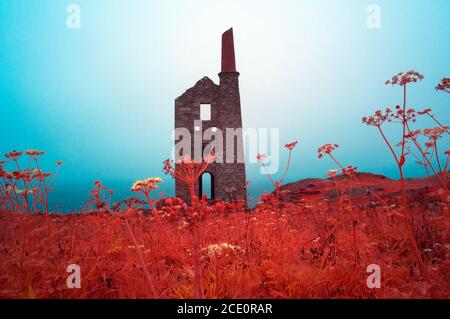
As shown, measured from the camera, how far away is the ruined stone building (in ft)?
51.9

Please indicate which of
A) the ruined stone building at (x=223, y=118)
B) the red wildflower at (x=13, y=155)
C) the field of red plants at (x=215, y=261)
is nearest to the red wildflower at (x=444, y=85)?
the field of red plants at (x=215, y=261)

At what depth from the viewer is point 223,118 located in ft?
53.5

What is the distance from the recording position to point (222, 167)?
15914mm

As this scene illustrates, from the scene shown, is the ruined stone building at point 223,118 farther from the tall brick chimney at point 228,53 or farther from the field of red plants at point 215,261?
the field of red plants at point 215,261

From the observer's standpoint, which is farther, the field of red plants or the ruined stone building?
the ruined stone building

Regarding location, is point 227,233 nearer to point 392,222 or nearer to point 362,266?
point 362,266

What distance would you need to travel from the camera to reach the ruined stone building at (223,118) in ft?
51.9

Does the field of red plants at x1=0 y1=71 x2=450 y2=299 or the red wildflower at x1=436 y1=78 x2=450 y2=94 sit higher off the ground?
the red wildflower at x1=436 y1=78 x2=450 y2=94

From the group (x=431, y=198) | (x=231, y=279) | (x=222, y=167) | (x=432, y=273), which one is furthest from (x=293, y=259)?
(x=222, y=167)

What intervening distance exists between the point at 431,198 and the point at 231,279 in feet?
30.2

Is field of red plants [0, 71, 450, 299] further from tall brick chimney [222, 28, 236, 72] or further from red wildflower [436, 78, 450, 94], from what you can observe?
tall brick chimney [222, 28, 236, 72]

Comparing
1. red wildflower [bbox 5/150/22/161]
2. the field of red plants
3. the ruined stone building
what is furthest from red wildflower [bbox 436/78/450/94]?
the ruined stone building

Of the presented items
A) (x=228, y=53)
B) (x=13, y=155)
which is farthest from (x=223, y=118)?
(x=13, y=155)
